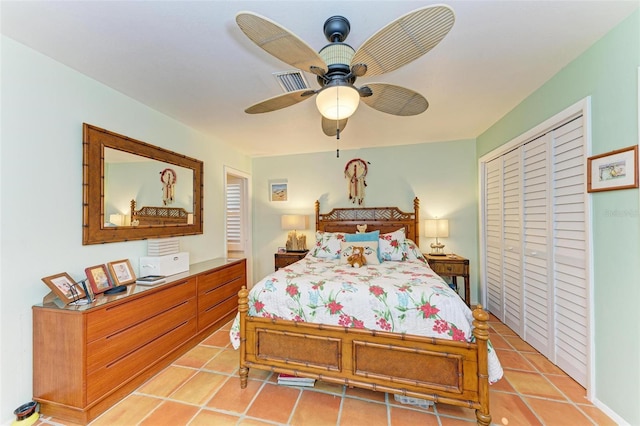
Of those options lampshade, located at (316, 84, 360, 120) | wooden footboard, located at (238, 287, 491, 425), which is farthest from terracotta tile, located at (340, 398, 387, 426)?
lampshade, located at (316, 84, 360, 120)

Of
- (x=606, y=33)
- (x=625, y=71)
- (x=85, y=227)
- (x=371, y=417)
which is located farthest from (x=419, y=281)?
(x=85, y=227)

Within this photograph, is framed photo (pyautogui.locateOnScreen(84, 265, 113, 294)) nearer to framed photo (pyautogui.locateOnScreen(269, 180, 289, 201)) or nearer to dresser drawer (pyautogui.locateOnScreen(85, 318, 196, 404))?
dresser drawer (pyautogui.locateOnScreen(85, 318, 196, 404))

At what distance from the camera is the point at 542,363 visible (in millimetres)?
2320

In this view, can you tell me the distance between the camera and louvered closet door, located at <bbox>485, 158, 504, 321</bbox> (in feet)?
10.6

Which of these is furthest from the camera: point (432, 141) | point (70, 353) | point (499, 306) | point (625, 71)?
point (432, 141)

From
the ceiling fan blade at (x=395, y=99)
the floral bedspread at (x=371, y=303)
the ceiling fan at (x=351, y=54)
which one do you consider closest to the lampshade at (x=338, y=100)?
the ceiling fan at (x=351, y=54)

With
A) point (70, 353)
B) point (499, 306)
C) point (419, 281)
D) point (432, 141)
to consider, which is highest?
point (432, 141)

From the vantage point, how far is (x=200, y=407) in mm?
1847

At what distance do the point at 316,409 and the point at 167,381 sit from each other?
1262 millimetres

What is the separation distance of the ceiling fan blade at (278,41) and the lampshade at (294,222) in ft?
10.0

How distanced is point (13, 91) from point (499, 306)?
491cm

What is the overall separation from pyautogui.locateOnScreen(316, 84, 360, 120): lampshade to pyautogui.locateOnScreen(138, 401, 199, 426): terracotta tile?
2165mm

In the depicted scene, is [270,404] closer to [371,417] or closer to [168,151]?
[371,417]

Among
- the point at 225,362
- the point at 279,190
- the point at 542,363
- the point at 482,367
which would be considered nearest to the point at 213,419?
the point at 225,362
